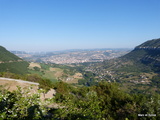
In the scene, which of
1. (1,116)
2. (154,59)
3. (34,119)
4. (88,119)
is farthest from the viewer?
(154,59)

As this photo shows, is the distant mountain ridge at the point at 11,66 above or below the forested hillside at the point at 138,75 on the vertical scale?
above

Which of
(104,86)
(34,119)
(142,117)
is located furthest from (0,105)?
(104,86)

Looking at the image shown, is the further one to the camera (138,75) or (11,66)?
(138,75)

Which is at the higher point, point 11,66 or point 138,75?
point 11,66

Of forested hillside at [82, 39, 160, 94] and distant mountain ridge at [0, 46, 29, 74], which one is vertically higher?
distant mountain ridge at [0, 46, 29, 74]

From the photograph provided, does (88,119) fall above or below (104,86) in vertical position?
above

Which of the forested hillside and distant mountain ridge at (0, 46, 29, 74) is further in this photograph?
the forested hillside

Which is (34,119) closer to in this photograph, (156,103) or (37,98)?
(37,98)

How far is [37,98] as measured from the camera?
4.27m

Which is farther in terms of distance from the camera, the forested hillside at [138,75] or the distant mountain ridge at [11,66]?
the forested hillside at [138,75]

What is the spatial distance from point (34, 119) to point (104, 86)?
16487 millimetres

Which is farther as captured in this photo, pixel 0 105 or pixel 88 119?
pixel 0 105

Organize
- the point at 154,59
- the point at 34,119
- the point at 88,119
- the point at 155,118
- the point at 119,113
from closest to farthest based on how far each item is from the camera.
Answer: the point at 34,119 → the point at 88,119 → the point at 155,118 → the point at 119,113 → the point at 154,59

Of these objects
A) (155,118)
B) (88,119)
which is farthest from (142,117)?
(88,119)
